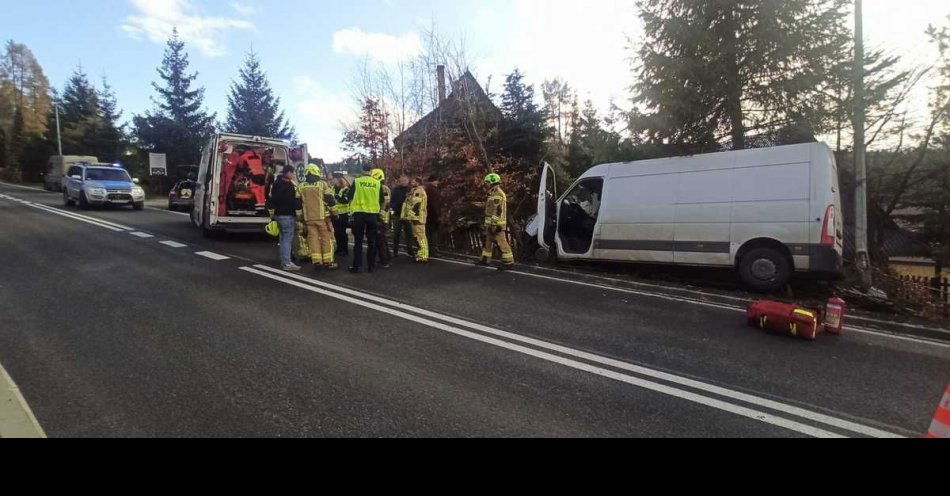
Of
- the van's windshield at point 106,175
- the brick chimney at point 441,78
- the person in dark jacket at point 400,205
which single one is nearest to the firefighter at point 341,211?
the person in dark jacket at point 400,205

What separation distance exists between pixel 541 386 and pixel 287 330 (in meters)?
2.79

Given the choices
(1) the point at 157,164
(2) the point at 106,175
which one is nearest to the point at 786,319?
(2) the point at 106,175

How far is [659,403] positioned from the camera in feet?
11.3

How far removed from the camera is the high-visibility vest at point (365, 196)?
329 inches

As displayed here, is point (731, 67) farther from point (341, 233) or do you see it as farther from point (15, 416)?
point (15, 416)

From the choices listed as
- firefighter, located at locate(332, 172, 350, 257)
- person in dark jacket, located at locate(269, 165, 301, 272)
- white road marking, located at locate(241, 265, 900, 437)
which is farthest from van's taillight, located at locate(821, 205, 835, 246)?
person in dark jacket, located at locate(269, 165, 301, 272)

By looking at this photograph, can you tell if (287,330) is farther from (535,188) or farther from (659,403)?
(535,188)

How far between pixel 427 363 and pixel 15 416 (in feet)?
8.89

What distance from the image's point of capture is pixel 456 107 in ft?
41.6

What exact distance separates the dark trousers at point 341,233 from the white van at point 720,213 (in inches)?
174

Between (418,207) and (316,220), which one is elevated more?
(418,207)

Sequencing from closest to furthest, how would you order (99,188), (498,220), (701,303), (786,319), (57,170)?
(786,319)
(701,303)
(498,220)
(99,188)
(57,170)

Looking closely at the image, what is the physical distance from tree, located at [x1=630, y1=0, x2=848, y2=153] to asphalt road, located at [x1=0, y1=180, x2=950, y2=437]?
629 centimetres
